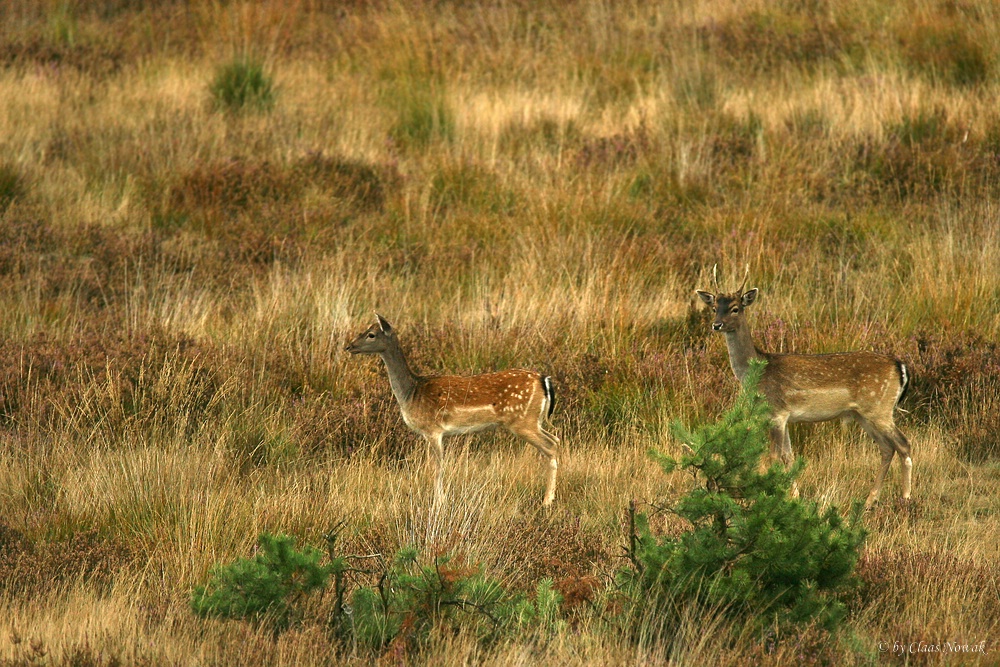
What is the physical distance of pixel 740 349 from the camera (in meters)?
8.27

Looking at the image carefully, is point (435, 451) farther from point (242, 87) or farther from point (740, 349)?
point (242, 87)

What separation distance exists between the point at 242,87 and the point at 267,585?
10530 millimetres

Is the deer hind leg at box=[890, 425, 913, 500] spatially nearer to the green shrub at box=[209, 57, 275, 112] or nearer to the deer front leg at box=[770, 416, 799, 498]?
the deer front leg at box=[770, 416, 799, 498]

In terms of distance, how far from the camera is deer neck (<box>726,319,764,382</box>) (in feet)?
27.1

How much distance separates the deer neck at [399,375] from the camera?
8211 mm

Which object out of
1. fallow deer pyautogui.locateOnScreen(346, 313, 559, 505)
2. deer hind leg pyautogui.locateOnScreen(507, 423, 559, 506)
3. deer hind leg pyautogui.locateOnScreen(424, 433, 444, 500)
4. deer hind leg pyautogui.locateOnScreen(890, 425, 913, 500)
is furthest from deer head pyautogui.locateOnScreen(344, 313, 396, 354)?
deer hind leg pyautogui.locateOnScreen(890, 425, 913, 500)

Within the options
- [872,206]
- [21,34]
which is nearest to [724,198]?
[872,206]

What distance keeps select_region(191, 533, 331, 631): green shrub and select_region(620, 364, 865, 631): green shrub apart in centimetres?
145

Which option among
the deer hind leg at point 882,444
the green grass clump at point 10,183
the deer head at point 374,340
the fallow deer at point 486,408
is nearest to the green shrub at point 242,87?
the green grass clump at point 10,183

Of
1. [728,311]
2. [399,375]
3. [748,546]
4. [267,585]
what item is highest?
[728,311]

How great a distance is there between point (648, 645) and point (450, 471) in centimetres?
238

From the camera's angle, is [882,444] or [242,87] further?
[242,87]

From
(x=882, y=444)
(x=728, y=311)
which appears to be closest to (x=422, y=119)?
(x=728, y=311)

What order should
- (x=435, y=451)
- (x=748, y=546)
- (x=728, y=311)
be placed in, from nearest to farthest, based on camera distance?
(x=748, y=546), (x=435, y=451), (x=728, y=311)
